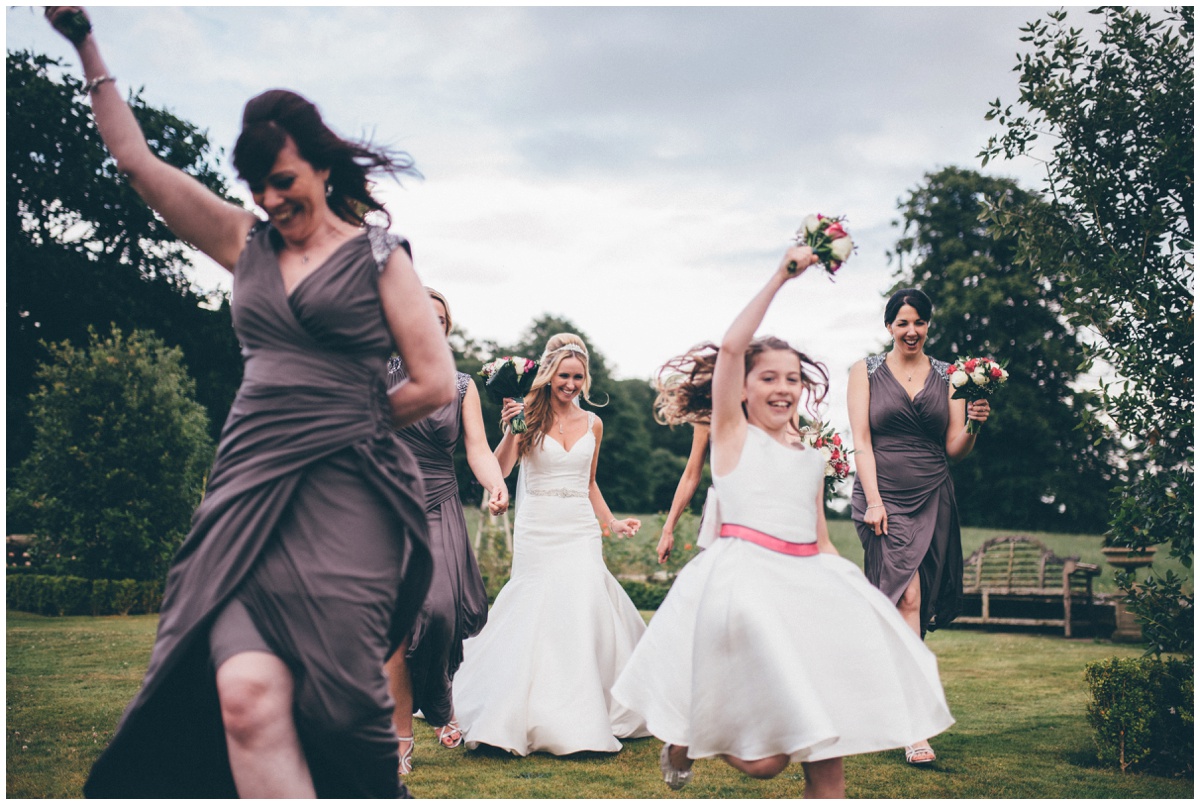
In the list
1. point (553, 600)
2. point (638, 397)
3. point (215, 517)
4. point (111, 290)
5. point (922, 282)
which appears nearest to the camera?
point (215, 517)

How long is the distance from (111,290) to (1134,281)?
30352 millimetres

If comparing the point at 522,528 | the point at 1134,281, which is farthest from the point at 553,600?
the point at 1134,281

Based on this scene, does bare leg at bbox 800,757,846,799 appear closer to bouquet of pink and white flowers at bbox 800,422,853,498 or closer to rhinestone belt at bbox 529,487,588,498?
bouquet of pink and white flowers at bbox 800,422,853,498

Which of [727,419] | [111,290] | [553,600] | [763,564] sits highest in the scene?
[111,290]

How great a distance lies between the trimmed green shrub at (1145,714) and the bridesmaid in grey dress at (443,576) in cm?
408

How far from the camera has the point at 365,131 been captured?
3.66 m

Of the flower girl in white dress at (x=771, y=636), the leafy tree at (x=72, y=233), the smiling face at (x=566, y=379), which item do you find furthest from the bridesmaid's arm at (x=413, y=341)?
the leafy tree at (x=72, y=233)

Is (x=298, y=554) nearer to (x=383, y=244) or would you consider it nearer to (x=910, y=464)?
(x=383, y=244)

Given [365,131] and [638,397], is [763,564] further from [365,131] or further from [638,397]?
Result: [638,397]

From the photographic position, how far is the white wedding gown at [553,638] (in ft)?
23.3

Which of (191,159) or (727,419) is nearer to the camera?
(727,419)

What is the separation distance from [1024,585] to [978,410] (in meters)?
13.4

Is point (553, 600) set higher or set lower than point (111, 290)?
lower

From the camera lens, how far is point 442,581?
6.79m
